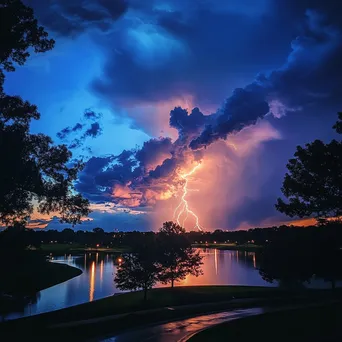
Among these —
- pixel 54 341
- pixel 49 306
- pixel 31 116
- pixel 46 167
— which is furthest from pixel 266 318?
pixel 49 306

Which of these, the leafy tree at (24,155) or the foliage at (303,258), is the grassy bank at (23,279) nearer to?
the leafy tree at (24,155)

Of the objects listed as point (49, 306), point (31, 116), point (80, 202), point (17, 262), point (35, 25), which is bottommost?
point (49, 306)

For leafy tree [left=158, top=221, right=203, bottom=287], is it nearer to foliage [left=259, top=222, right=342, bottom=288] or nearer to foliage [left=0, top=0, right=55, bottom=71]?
foliage [left=259, top=222, right=342, bottom=288]

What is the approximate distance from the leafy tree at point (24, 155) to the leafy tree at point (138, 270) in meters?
29.3

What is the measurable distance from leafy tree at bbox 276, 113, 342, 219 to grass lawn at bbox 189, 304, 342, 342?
6404 mm

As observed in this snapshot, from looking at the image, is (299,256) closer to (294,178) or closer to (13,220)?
(294,178)

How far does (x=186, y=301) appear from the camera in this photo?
3922cm

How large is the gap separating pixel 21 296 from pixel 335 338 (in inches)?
Result: 1815

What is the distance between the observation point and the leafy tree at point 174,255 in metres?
60.2

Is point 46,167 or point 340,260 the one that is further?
point 340,260

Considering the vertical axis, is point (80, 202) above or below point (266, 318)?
above

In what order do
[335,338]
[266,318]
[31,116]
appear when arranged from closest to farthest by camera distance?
[335,338], [31,116], [266,318]

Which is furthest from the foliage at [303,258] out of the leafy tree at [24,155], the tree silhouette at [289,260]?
the leafy tree at [24,155]

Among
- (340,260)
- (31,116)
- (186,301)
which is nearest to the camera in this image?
(31,116)
